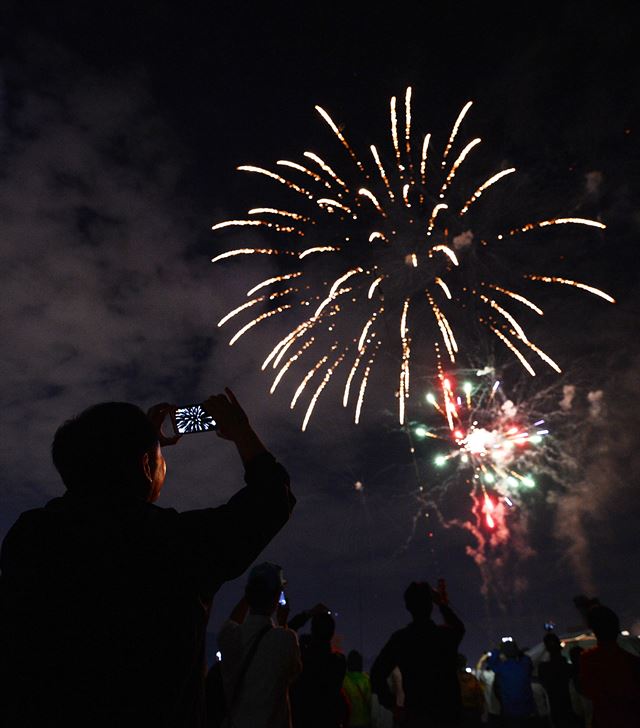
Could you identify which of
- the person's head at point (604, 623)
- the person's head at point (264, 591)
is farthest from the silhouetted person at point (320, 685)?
the person's head at point (604, 623)

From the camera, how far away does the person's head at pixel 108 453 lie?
6.88ft

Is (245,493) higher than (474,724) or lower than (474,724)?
higher

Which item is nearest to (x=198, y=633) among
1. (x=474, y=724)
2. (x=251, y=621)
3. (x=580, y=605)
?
(x=251, y=621)

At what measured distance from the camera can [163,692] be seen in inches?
68.7

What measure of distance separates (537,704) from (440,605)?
6607mm

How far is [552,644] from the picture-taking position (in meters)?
9.91

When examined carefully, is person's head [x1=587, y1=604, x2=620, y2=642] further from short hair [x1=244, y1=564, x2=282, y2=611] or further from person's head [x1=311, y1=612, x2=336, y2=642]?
short hair [x1=244, y1=564, x2=282, y2=611]

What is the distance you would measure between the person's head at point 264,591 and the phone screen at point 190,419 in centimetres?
207

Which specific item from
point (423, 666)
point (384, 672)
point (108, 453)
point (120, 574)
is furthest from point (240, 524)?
point (384, 672)

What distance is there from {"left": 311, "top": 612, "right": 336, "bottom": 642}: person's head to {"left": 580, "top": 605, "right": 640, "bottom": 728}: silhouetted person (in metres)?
2.82

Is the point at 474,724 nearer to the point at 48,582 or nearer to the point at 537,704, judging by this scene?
the point at 537,704

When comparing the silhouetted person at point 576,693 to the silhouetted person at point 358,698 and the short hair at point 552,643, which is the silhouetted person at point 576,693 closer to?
the short hair at point 552,643

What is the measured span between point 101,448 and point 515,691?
10760 millimetres

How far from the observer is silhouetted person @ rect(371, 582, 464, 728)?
5227 millimetres
